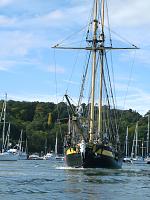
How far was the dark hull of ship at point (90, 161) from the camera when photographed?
9456 cm

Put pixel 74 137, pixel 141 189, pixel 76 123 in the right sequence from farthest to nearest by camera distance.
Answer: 1. pixel 74 137
2. pixel 76 123
3. pixel 141 189

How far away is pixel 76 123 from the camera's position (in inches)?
3691

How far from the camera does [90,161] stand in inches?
3725

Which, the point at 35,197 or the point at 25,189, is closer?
the point at 35,197

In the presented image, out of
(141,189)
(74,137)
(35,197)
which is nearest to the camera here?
(35,197)

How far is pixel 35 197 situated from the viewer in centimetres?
4625

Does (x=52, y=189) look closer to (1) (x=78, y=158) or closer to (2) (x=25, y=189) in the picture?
(2) (x=25, y=189)

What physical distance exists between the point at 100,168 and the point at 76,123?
839 cm

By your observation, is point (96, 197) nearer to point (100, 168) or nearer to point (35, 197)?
point (35, 197)

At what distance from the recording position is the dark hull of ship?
94.6 m

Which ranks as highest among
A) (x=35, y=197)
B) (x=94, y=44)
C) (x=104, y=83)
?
(x=94, y=44)

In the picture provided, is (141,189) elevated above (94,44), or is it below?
below

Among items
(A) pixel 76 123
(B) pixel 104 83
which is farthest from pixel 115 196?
(B) pixel 104 83

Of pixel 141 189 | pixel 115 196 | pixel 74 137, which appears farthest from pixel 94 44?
pixel 115 196
